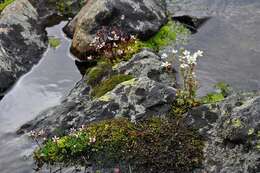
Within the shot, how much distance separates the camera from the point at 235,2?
16.0m

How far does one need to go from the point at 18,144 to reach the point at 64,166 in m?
2.43

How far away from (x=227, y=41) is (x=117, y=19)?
3.42m

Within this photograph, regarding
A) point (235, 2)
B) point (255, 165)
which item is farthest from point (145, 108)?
point (235, 2)

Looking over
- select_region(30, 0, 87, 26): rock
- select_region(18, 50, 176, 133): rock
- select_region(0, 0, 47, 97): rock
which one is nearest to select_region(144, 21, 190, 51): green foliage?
A: select_region(0, 0, 47, 97): rock

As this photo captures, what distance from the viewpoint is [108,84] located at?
10953mm

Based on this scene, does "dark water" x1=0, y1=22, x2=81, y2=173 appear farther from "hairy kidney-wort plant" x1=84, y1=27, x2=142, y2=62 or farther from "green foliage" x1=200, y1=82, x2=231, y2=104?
"green foliage" x1=200, y1=82, x2=231, y2=104

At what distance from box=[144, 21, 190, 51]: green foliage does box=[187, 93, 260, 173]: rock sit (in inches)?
230

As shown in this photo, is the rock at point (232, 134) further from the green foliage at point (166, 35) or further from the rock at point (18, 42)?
the rock at point (18, 42)

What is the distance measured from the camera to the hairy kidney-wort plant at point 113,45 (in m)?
13.4

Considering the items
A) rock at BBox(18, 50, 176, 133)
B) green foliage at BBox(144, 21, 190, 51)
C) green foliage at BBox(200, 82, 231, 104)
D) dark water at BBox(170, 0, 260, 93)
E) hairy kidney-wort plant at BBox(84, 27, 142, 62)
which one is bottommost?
dark water at BBox(170, 0, 260, 93)

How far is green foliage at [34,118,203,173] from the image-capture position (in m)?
8.02

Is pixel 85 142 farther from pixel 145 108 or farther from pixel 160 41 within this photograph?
→ pixel 160 41

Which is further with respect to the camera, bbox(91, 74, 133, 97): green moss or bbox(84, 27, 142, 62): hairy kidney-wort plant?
bbox(84, 27, 142, 62): hairy kidney-wort plant

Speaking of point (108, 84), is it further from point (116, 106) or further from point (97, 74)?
point (116, 106)
